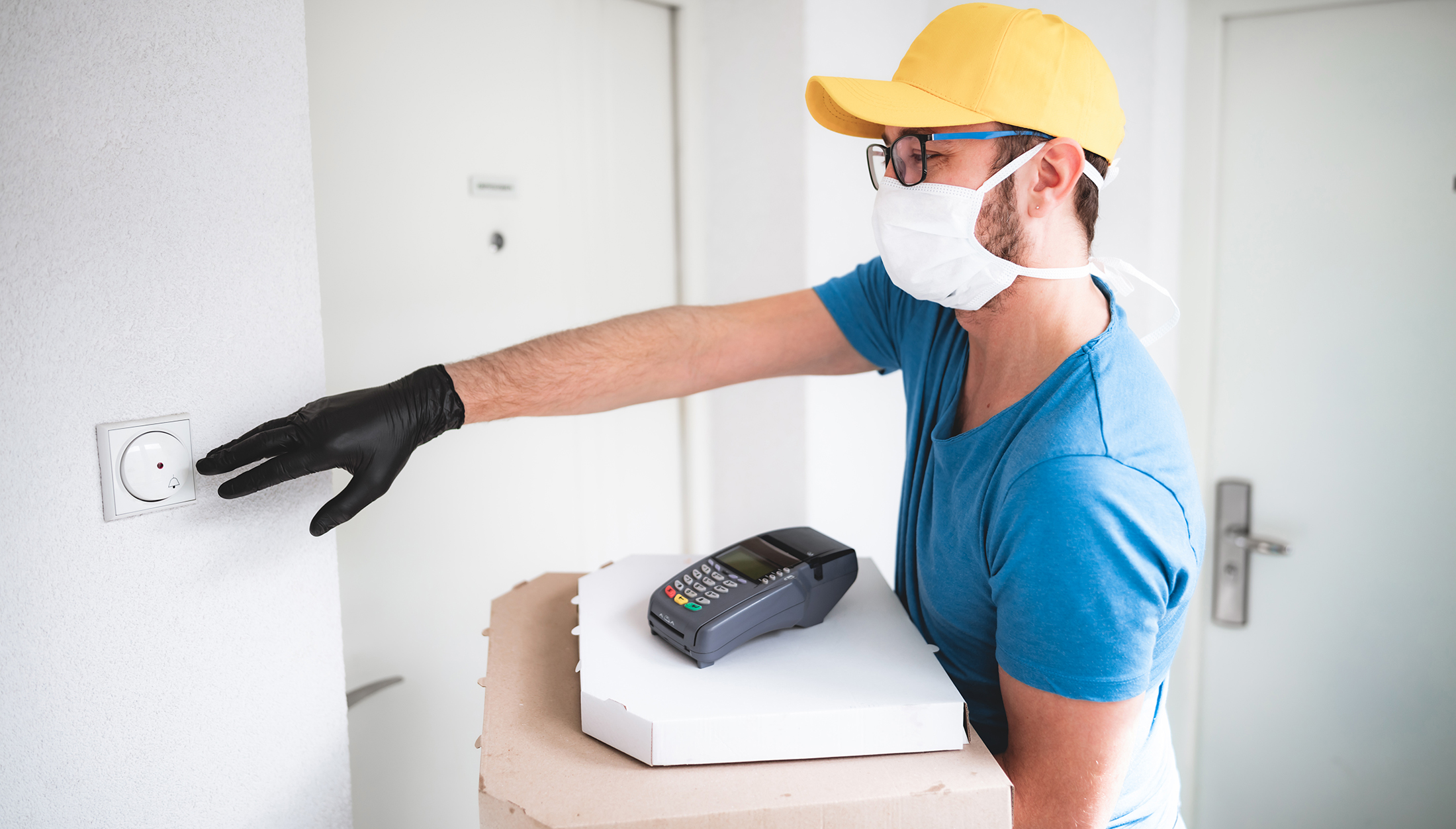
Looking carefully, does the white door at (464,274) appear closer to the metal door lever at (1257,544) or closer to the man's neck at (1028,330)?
the man's neck at (1028,330)

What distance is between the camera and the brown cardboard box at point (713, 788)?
0.59 meters

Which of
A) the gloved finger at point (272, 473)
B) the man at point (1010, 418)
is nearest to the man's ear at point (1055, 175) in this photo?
the man at point (1010, 418)

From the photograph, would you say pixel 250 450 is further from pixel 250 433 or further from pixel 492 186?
pixel 492 186

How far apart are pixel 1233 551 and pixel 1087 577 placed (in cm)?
144

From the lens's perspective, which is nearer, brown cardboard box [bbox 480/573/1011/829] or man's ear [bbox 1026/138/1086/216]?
brown cardboard box [bbox 480/573/1011/829]

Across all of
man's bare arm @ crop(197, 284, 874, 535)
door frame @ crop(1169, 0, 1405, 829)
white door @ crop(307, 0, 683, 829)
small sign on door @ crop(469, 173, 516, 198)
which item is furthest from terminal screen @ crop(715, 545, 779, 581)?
door frame @ crop(1169, 0, 1405, 829)

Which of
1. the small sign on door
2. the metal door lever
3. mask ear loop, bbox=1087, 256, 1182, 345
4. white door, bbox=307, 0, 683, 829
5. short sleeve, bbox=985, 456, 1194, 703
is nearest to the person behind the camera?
short sleeve, bbox=985, 456, 1194, 703

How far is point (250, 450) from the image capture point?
76 cm

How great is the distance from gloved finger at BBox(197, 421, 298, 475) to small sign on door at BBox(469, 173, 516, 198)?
77 centimetres

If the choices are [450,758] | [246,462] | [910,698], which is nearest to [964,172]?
[910,698]

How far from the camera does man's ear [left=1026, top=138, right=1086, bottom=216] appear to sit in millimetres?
861

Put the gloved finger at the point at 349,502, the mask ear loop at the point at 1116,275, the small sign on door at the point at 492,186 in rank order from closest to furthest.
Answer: the gloved finger at the point at 349,502, the mask ear loop at the point at 1116,275, the small sign on door at the point at 492,186

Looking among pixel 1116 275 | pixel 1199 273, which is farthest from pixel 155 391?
pixel 1199 273

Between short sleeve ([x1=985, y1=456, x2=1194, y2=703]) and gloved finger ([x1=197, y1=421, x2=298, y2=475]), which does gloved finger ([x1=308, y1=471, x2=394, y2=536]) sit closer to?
gloved finger ([x1=197, y1=421, x2=298, y2=475])
